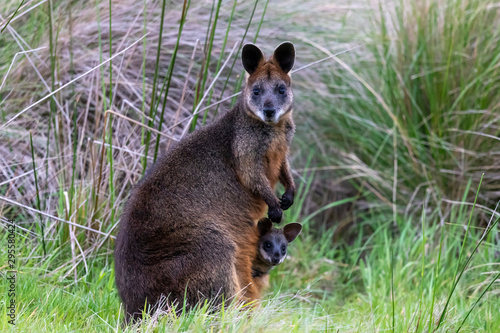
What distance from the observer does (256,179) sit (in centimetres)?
392

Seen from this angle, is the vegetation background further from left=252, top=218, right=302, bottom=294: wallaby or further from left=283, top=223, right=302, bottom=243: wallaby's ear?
left=283, top=223, right=302, bottom=243: wallaby's ear

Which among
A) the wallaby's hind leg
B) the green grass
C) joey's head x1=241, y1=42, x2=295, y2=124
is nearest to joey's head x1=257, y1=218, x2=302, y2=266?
the green grass

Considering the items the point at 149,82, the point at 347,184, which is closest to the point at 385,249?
the point at 347,184

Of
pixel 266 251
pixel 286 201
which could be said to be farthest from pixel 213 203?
pixel 266 251

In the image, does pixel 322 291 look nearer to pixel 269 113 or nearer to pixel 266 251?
pixel 266 251

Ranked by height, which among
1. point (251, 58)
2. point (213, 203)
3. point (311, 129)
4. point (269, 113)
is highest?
point (251, 58)

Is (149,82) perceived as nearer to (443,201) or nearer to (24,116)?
(24,116)

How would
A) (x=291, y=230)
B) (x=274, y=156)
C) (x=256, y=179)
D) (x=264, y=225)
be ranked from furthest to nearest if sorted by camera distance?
1. (x=291, y=230)
2. (x=264, y=225)
3. (x=274, y=156)
4. (x=256, y=179)

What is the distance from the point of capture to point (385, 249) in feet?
17.7

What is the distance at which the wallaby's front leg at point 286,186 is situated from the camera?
4.22m

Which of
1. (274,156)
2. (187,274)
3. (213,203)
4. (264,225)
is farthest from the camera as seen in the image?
(264,225)

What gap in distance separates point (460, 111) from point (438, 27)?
0.89 m

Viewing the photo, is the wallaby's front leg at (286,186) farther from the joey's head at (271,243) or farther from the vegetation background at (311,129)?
the vegetation background at (311,129)

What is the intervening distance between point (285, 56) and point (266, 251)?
1322 millimetres
